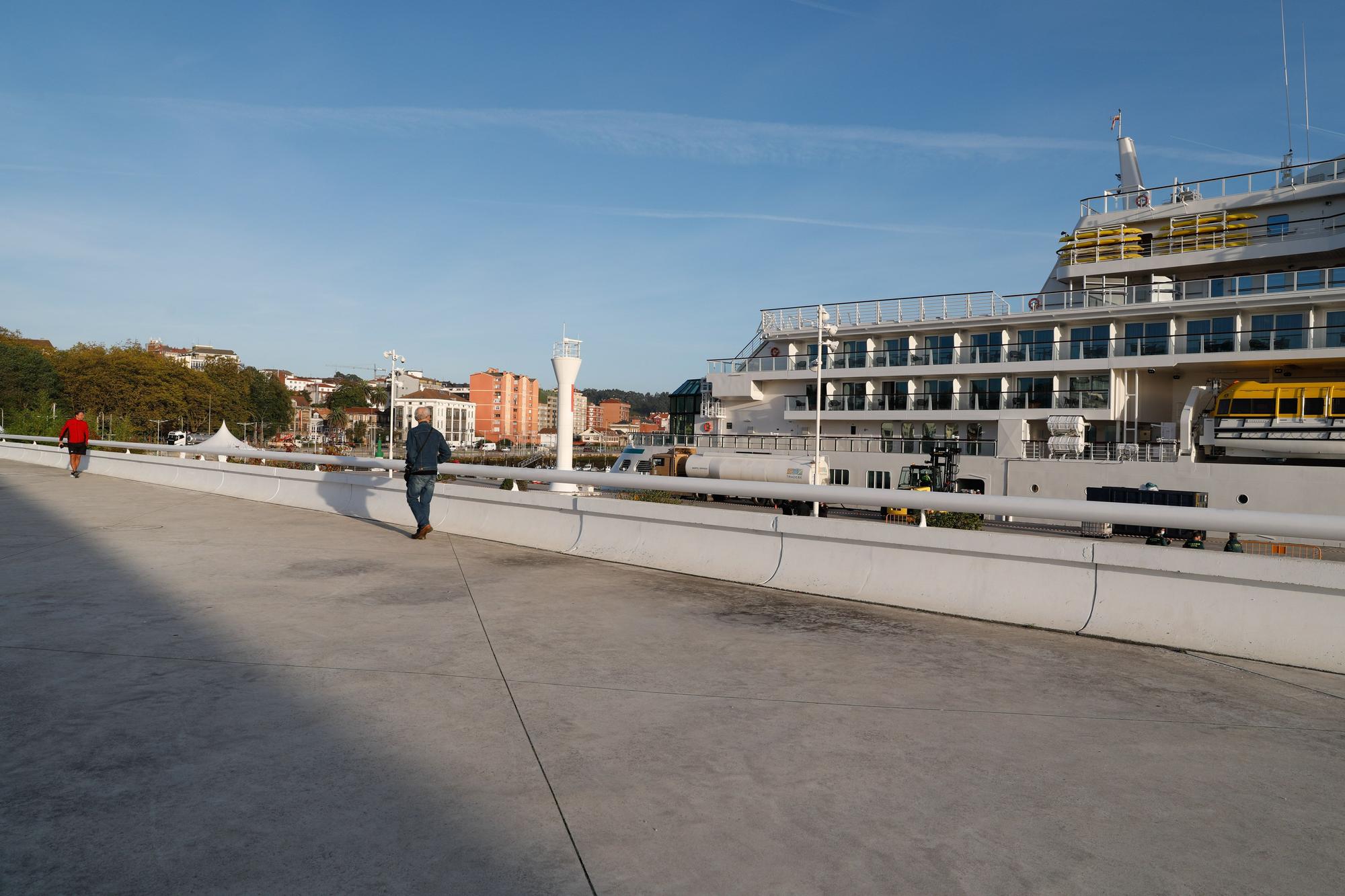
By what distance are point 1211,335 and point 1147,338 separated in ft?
7.75

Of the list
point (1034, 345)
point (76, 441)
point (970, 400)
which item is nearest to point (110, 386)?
point (76, 441)

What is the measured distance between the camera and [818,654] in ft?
17.3

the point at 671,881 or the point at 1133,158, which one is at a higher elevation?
the point at 1133,158

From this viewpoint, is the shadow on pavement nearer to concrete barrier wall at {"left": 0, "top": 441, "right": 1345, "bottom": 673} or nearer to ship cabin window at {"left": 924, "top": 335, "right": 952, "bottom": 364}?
concrete barrier wall at {"left": 0, "top": 441, "right": 1345, "bottom": 673}

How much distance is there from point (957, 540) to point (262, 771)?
5.22 m

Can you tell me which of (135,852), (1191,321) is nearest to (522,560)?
(135,852)

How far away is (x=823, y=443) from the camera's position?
42188 mm

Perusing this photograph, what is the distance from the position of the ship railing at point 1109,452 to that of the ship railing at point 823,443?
6.23ft

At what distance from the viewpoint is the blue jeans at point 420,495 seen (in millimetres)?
10375

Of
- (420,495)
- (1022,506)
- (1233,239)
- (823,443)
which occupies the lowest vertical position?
(420,495)

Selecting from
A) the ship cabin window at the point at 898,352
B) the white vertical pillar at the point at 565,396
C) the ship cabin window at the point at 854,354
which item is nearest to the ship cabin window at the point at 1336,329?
the ship cabin window at the point at 898,352

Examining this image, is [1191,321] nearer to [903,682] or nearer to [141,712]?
[903,682]

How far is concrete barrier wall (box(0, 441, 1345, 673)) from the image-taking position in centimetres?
520

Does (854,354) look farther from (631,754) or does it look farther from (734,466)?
(631,754)
